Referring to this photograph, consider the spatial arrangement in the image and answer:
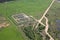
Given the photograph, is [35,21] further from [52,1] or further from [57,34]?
[52,1]

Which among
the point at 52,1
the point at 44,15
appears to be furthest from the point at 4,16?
the point at 52,1

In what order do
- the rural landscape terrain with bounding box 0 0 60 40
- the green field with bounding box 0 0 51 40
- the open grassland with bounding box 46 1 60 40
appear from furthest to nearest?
the green field with bounding box 0 0 51 40 < the open grassland with bounding box 46 1 60 40 < the rural landscape terrain with bounding box 0 0 60 40

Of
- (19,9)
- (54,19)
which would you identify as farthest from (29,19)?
(19,9)

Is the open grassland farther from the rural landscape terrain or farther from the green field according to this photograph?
the green field

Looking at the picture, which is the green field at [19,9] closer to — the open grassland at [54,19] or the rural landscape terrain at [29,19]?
the rural landscape terrain at [29,19]

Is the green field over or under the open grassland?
under

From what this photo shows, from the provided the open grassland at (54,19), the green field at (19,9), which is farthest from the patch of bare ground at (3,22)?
the open grassland at (54,19)

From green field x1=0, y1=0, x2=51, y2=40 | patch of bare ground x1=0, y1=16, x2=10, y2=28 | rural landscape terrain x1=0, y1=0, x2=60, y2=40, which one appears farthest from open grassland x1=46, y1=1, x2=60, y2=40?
patch of bare ground x1=0, y1=16, x2=10, y2=28
